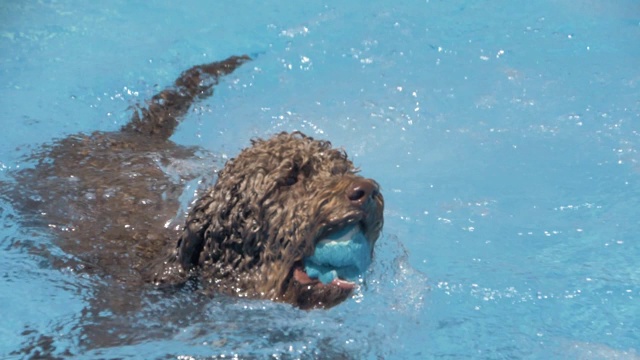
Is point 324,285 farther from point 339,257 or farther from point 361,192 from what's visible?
point 361,192

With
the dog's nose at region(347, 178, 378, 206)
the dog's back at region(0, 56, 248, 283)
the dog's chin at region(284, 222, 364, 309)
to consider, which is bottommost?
the dog's chin at region(284, 222, 364, 309)

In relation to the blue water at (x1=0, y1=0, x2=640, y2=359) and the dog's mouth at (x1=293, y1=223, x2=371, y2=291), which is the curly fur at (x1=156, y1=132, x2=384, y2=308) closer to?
the dog's mouth at (x1=293, y1=223, x2=371, y2=291)

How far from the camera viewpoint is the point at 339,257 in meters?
4.32

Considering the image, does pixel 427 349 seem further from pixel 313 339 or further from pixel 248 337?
pixel 248 337

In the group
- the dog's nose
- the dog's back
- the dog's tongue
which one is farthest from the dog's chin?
the dog's back

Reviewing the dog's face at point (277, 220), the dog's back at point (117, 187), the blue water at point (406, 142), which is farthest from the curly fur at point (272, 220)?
the dog's back at point (117, 187)

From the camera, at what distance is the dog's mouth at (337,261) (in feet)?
14.1

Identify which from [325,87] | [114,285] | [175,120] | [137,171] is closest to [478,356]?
[114,285]

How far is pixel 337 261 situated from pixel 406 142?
129 inches

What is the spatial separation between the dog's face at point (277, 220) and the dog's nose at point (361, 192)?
12mm

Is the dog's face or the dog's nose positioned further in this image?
the dog's face

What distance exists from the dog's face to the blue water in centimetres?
18

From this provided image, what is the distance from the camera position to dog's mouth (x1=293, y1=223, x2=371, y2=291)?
4.30 metres

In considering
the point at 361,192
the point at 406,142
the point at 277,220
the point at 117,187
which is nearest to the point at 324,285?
the point at 277,220
